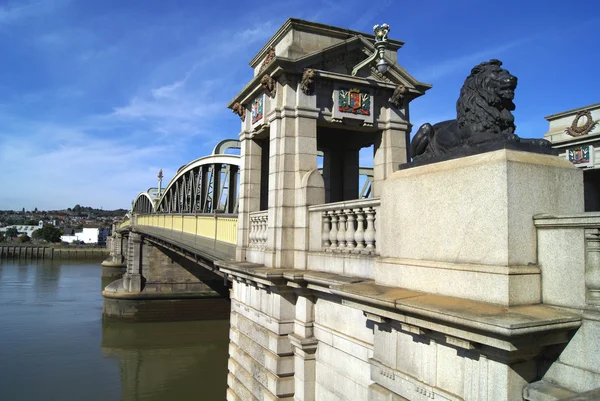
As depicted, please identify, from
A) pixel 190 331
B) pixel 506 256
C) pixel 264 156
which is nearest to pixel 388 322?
pixel 506 256

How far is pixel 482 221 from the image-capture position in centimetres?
394

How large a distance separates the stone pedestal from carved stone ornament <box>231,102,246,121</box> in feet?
20.8

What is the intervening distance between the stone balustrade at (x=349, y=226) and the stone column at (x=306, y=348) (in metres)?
0.94

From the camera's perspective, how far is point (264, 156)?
11.1m

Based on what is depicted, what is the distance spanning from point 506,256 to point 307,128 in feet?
16.5

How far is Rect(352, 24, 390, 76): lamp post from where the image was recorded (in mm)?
7795

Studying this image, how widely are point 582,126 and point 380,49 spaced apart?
7766 mm

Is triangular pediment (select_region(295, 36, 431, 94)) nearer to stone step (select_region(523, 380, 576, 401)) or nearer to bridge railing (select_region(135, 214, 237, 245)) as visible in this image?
bridge railing (select_region(135, 214, 237, 245))

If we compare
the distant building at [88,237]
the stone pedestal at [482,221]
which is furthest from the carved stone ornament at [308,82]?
the distant building at [88,237]

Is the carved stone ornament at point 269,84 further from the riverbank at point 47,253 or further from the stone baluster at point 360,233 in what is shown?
the riverbank at point 47,253

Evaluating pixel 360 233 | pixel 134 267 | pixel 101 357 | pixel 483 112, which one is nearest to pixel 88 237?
pixel 134 267

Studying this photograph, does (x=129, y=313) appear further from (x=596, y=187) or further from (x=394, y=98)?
(x=596, y=187)

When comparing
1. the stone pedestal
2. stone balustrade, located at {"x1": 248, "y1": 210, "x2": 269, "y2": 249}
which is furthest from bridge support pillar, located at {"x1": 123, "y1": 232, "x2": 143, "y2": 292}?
the stone pedestal

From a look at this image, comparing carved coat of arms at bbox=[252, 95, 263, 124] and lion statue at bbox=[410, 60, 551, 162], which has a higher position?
carved coat of arms at bbox=[252, 95, 263, 124]
